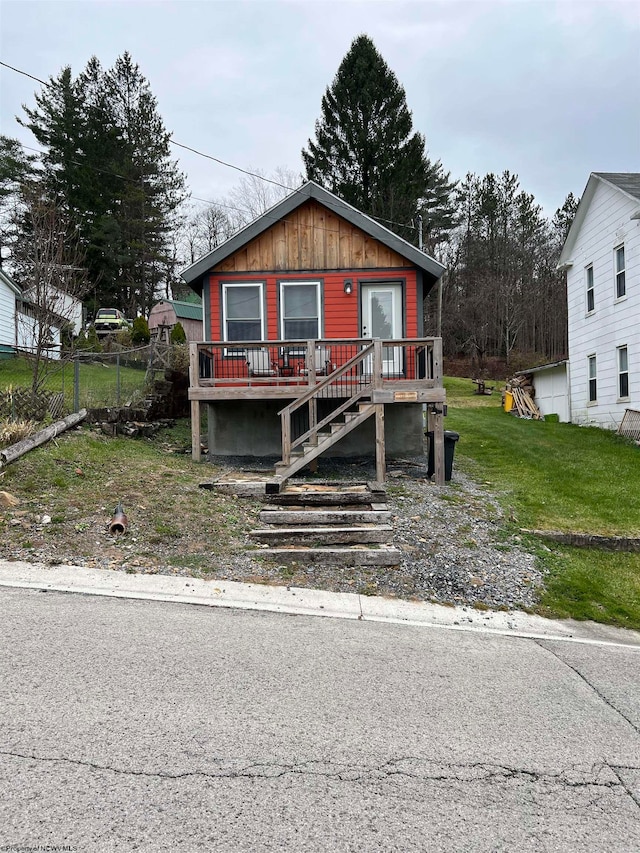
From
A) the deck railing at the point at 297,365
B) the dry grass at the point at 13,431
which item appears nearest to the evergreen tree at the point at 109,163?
the deck railing at the point at 297,365

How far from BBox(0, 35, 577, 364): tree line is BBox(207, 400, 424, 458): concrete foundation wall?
13.3 meters

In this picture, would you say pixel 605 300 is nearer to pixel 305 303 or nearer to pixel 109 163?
pixel 305 303

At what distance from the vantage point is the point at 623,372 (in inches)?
613

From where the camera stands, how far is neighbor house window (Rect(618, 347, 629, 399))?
15497 mm

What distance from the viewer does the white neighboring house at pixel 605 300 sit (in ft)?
48.9

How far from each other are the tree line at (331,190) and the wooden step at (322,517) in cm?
1814

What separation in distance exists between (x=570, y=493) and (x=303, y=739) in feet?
25.8

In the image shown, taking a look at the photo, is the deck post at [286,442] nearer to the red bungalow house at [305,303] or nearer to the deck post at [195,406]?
the deck post at [195,406]

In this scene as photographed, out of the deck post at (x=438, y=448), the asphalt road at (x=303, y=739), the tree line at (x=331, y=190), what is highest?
the tree line at (x=331, y=190)

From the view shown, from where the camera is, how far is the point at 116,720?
2854 millimetres

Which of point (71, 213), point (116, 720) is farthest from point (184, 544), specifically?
point (71, 213)

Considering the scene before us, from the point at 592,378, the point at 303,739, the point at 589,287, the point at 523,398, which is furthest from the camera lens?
the point at 523,398

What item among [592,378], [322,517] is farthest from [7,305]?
[592,378]

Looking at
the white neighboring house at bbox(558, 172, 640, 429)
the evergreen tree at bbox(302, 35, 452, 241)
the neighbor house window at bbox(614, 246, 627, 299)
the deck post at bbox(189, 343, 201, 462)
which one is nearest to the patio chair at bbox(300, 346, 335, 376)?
the deck post at bbox(189, 343, 201, 462)
